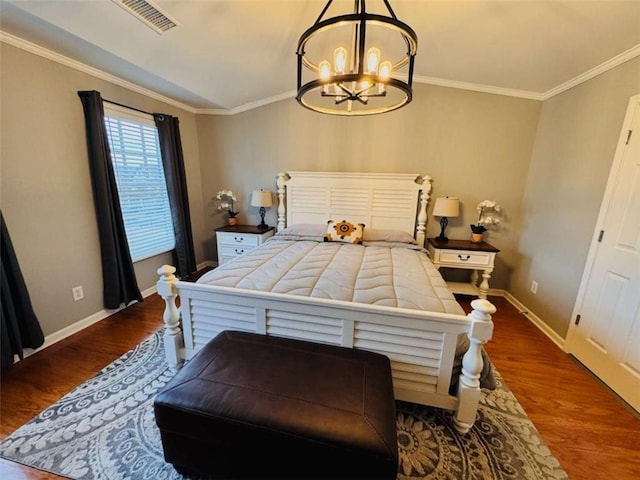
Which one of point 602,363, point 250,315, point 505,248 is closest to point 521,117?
point 505,248

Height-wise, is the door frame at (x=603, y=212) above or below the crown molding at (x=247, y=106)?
below

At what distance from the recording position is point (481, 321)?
1314mm

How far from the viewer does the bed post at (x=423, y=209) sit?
3180mm

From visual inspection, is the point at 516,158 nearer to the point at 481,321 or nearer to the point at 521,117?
the point at 521,117

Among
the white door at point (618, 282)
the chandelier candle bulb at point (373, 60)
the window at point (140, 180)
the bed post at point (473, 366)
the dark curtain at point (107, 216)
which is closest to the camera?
the bed post at point (473, 366)

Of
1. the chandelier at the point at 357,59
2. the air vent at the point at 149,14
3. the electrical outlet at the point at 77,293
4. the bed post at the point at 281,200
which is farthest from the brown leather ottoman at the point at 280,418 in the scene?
the bed post at the point at 281,200

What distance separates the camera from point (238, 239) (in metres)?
3.51

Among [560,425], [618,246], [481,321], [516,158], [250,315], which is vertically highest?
[516,158]

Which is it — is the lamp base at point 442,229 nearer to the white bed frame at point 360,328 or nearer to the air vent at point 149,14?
the white bed frame at point 360,328

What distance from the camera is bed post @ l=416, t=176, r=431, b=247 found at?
3180 mm

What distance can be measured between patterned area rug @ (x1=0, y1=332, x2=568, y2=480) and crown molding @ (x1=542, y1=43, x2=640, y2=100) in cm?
246

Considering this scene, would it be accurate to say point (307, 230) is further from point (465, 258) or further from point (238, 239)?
point (465, 258)

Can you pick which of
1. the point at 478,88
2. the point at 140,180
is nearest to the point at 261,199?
the point at 140,180

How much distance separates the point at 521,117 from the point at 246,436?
3713 millimetres
